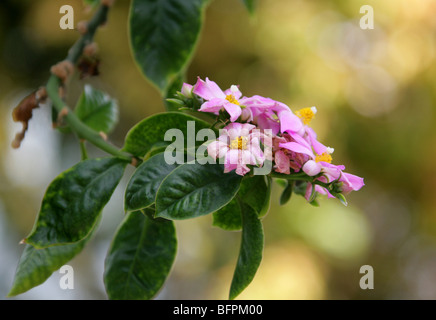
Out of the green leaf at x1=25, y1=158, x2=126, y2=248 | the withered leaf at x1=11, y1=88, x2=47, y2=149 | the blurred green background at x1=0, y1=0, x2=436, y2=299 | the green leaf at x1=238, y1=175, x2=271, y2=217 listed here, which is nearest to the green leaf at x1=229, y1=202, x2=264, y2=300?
the green leaf at x1=238, y1=175, x2=271, y2=217

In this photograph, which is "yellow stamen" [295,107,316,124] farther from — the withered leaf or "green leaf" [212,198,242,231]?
the withered leaf

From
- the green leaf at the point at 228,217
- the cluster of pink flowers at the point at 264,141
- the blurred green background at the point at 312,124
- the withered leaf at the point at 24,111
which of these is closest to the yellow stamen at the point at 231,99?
the cluster of pink flowers at the point at 264,141

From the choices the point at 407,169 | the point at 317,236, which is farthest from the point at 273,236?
the point at 407,169

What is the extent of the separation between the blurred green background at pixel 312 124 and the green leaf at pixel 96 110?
3.66ft

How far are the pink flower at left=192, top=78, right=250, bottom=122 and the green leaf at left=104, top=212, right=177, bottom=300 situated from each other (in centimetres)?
18

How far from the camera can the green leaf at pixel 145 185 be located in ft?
1.21

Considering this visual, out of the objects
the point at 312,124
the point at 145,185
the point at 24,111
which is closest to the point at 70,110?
the point at 24,111

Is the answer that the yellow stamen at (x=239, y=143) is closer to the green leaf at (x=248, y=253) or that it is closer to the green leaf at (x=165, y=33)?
the green leaf at (x=248, y=253)

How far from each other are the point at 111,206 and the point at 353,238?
86 centimetres

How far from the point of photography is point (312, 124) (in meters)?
1.77

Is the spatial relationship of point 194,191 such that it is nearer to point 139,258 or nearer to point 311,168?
point 311,168

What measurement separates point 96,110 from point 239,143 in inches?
13.0

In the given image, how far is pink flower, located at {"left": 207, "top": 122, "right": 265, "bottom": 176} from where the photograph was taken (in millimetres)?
342

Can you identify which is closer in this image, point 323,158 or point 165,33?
point 323,158
